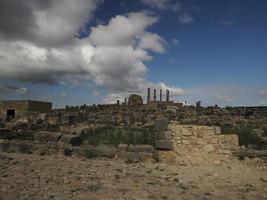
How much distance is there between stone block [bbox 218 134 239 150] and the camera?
10078mm

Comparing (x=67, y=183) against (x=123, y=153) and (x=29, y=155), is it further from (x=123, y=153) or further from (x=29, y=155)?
(x=29, y=155)

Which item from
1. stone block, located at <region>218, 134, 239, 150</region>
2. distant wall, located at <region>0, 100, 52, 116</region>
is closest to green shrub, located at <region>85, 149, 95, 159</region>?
stone block, located at <region>218, 134, 239, 150</region>

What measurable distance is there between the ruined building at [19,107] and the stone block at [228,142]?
69.0 feet

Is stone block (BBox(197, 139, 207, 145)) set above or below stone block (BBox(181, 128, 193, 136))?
below

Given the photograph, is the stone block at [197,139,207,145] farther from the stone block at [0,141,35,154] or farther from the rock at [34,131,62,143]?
the stone block at [0,141,35,154]

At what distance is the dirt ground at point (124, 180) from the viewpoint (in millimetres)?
6641

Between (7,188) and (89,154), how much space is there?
4259mm

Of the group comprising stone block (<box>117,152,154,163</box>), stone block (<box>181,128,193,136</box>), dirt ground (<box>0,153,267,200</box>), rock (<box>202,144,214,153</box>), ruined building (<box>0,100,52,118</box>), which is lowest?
dirt ground (<box>0,153,267,200</box>)

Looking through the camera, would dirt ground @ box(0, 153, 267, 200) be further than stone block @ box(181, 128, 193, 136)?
No

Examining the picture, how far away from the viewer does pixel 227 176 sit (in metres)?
8.41

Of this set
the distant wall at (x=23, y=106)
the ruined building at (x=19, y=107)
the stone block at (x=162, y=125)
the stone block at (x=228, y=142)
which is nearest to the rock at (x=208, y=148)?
the stone block at (x=228, y=142)

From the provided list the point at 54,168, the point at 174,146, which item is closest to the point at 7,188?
the point at 54,168

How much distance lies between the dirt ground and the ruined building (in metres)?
18.1

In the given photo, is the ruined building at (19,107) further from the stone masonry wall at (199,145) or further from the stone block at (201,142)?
the stone block at (201,142)
